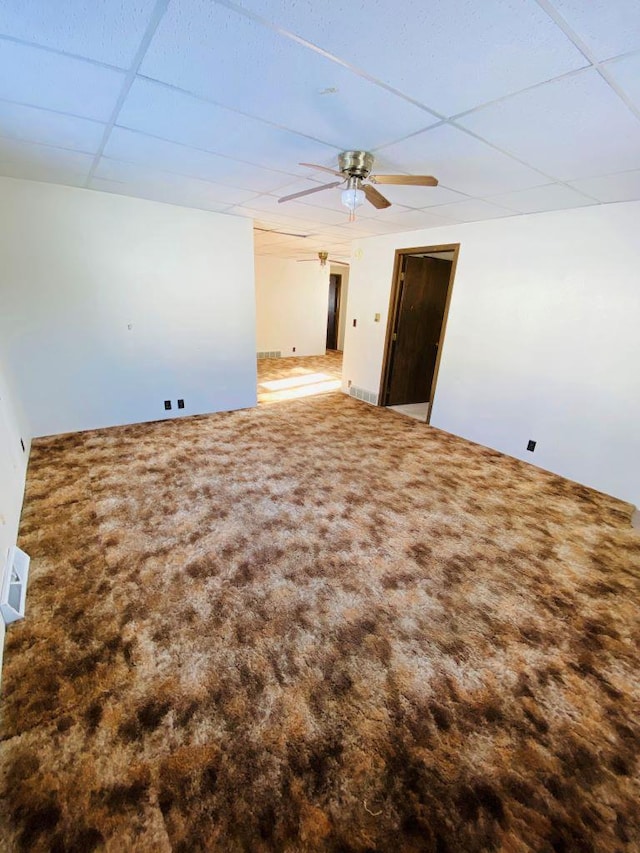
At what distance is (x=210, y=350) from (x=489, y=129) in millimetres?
3650

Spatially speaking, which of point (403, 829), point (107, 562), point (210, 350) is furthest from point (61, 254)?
point (403, 829)

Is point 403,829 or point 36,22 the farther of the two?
point 36,22

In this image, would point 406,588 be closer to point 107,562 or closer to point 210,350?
point 107,562

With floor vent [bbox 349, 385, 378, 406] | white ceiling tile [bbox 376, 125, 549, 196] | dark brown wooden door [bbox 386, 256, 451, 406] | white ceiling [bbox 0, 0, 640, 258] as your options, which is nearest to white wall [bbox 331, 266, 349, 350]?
floor vent [bbox 349, 385, 378, 406]

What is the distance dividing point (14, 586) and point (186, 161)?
2857 mm

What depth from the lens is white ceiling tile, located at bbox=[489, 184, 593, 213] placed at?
268 centimetres

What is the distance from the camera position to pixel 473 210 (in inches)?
133

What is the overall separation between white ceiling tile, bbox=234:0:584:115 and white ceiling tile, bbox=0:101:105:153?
4.88ft

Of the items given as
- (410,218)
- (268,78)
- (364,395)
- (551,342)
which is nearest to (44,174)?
(268,78)

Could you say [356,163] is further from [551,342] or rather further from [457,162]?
[551,342]

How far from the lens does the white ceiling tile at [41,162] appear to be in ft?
7.87

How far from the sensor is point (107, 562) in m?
2.10

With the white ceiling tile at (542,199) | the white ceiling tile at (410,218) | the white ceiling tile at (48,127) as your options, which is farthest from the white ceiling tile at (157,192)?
the white ceiling tile at (542,199)

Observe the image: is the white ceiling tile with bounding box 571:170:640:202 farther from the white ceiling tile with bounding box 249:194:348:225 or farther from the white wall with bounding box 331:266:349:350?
the white wall with bounding box 331:266:349:350
